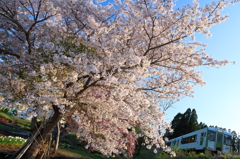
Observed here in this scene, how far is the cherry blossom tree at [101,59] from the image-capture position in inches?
184

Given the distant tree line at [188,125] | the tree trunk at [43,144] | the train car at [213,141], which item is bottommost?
the tree trunk at [43,144]

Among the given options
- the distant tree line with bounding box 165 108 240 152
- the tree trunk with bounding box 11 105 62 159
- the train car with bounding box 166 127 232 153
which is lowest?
the tree trunk with bounding box 11 105 62 159

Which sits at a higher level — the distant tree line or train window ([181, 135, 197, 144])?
the distant tree line

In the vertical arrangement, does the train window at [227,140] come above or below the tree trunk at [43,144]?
above

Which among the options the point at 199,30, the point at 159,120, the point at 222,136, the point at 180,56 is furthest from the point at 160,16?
the point at 222,136

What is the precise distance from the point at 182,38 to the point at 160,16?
0.86m

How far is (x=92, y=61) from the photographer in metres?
4.63

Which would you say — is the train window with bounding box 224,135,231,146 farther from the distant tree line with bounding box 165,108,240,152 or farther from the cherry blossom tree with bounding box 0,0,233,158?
the distant tree line with bounding box 165,108,240,152

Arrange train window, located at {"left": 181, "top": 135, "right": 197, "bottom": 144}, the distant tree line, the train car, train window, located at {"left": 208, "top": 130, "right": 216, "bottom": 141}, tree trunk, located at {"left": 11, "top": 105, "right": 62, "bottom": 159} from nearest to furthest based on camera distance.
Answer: tree trunk, located at {"left": 11, "top": 105, "right": 62, "bottom": 159} < the train car < train window, located at {"left": 208, "top": 130, "right": 216, "bottom": 141} < train window, located at {"left": 181, "top": 135, "right": 197, "bottom": 144} < the distant tree line

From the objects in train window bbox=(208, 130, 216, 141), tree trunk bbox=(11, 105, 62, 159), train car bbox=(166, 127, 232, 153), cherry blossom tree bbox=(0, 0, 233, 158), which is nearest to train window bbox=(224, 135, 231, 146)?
train car bbox=(166, 127, 232, 153)

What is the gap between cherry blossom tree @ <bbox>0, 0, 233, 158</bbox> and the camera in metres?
4.68

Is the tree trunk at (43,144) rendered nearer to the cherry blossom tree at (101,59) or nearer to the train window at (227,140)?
the cherry blossom tree at (101,59)

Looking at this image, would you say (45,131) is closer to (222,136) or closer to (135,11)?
(135,11)

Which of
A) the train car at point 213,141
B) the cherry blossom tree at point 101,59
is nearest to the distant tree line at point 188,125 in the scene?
the train car at point 213,141
